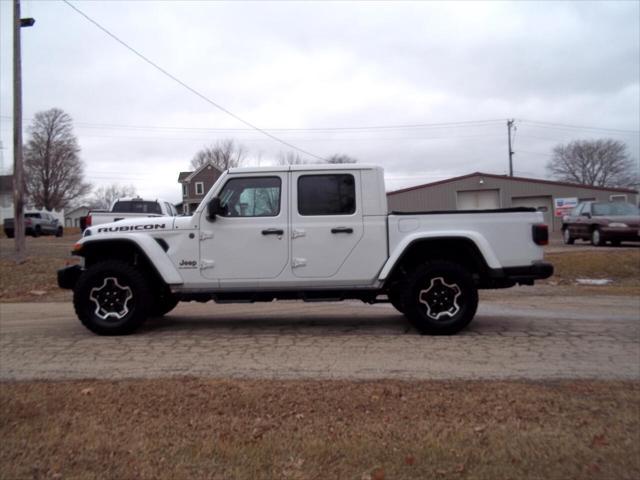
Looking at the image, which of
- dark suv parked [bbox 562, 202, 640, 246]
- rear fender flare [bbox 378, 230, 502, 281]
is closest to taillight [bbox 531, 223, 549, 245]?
rear fender flare [bbox 378, 230, 502, 281]

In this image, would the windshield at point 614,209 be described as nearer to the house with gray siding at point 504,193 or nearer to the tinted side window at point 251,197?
the tinted side window at point 251,197

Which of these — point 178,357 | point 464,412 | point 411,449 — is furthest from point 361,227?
point 411,449

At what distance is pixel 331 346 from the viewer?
225 inches

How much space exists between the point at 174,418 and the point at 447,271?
3.49 m

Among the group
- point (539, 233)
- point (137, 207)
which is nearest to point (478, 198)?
point (137, 207)

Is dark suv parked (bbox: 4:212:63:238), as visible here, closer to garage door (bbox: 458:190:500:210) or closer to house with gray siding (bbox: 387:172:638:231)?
house with gray siding (bbox: 387:172:638:231)

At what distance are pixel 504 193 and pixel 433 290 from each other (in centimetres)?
3193

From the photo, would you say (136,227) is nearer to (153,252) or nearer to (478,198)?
(153,252)

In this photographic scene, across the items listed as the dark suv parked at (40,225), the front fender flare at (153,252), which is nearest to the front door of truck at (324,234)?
the front fender flare at (153,252)

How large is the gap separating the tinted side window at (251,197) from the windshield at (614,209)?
47.1 ft

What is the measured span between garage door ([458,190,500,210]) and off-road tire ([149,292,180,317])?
3115cm

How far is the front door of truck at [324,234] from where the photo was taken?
6242 millimetres

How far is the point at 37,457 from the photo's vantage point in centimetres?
333

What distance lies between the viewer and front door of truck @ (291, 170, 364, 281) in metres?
6.24
